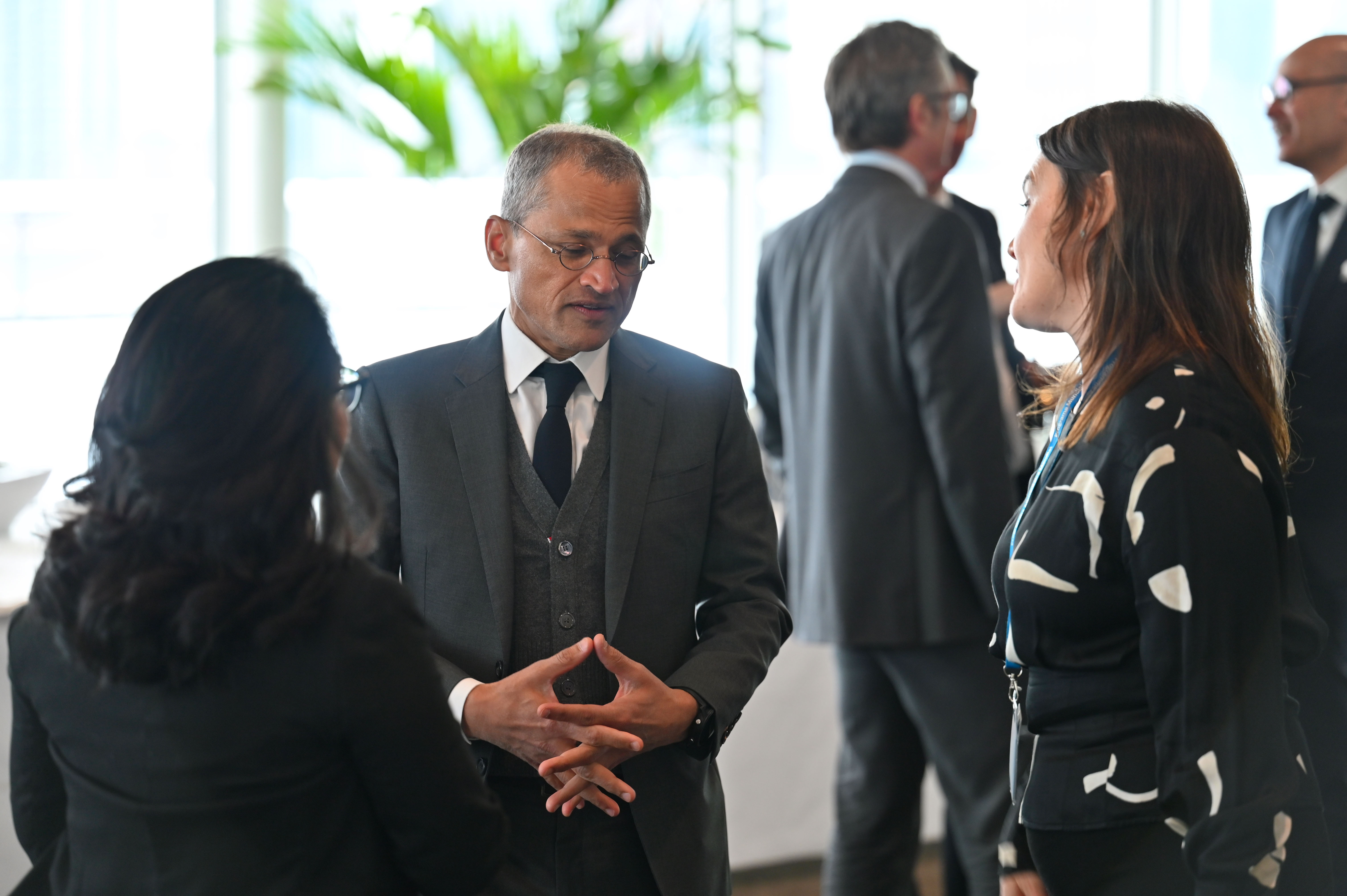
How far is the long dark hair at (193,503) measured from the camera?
102cm

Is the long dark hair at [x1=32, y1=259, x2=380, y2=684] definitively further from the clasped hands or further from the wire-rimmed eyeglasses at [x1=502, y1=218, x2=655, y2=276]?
the wire-rimmed eyeglasses at [x1=502, y1=218, x2=655, y2=276]

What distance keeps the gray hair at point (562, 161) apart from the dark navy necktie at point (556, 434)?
21cm

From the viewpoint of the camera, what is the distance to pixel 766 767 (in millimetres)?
3168

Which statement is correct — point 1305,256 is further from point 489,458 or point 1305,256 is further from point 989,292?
point 489,458

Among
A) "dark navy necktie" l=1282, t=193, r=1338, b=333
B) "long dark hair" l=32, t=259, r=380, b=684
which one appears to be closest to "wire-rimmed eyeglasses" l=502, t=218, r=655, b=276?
"long dark hair" l=32, t=259, r=380, b=684

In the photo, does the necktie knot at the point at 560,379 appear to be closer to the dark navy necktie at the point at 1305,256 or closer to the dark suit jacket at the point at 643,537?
the dark suit jacket at the point at 643,537

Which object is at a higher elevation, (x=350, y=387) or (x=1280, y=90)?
(x=1280, y=90)

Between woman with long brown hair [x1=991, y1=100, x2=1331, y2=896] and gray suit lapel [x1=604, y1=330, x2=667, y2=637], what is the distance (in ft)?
1.50

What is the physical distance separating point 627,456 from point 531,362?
0.62 ft

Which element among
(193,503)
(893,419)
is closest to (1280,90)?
(893,419)

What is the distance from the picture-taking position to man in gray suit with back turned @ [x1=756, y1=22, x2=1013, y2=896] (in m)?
2.30

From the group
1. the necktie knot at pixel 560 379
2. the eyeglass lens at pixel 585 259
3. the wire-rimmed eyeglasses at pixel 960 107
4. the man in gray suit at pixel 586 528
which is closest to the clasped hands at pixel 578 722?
the man in gray suit at pixel 586 528

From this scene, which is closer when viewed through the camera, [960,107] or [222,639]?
[222,639]

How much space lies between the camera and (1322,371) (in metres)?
2.27
